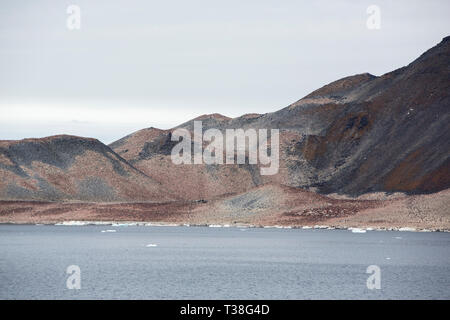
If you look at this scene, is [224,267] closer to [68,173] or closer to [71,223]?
[71,223]

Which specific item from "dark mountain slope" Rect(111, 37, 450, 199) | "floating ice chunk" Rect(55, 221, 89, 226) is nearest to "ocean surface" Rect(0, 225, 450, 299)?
"floating ice chunk" Rect(55, 221, 89, 226)

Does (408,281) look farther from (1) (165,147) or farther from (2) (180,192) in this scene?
(1) (165,147)

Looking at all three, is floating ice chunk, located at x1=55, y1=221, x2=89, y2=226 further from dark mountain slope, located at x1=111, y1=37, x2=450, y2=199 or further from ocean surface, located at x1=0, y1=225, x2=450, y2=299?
ocean surface, located at x1=0, y1=225, x2=450, y2=299

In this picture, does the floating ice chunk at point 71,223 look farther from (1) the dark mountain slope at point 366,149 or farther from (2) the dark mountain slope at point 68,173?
(1) the dark mountain slope at point 366,149

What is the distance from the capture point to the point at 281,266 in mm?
66438

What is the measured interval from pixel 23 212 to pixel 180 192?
4290 cm

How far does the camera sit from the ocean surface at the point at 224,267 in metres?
49.9

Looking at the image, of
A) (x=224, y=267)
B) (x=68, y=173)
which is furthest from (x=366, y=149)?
(x=224, y=267)

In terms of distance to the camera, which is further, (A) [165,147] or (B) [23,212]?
(A) [165,147]

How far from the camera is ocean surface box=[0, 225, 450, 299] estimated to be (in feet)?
164

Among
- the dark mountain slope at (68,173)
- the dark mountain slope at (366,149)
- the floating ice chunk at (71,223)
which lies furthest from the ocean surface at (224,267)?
the dark mountain slope at (366,149)

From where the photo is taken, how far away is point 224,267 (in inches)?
2576
